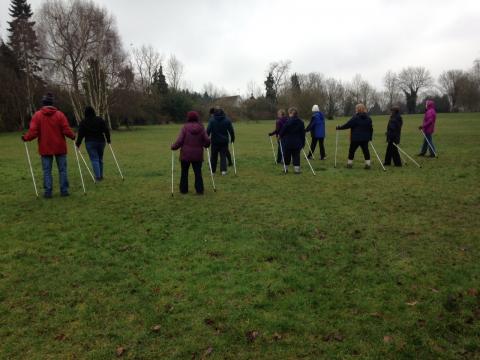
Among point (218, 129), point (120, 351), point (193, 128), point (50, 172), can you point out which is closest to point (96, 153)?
point (50, 172)

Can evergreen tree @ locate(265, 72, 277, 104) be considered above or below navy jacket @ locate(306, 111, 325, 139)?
above

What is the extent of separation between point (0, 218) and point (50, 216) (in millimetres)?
1037

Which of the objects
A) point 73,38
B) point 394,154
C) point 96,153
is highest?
point 73,38

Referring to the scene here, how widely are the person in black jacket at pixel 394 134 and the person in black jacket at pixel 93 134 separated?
31.3 ft

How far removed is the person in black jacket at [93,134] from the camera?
449 inches

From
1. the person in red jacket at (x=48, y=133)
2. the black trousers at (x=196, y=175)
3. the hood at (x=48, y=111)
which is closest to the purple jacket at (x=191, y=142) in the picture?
the black trousers at (x=196, y=175)

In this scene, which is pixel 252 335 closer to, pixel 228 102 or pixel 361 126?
pixel 361 126

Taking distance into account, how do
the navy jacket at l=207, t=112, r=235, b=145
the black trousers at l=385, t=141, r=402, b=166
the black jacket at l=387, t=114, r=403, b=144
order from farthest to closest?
1. the black trousers at l=385, t=141, r=402, b=166
2. the black jacket at l=387, t=114, r=403, b=144
3. the navy jacket at l=207, t=112, r=235, b=145

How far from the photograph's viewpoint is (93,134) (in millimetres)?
11562

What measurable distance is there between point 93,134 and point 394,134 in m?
10.0

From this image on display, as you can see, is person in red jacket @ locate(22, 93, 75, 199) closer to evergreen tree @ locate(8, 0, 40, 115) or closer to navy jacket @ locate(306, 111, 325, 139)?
navy jacket @ locate(306, 111, 325, 139)

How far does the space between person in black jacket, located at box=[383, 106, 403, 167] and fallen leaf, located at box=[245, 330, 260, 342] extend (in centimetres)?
1083

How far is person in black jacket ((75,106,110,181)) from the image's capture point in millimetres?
11414

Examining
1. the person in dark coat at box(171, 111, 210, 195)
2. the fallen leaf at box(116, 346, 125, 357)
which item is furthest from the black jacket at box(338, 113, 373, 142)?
the fallen leaf at box(116, 346, 125, 357)
